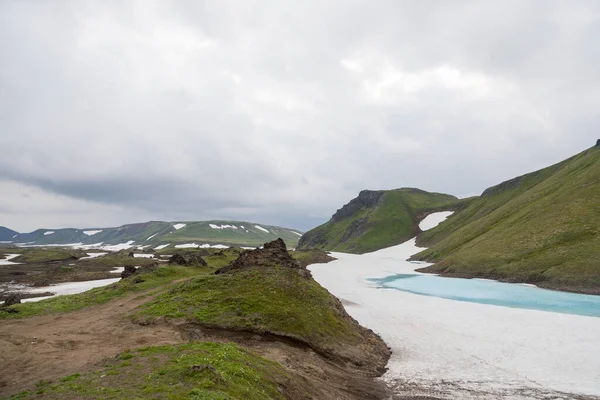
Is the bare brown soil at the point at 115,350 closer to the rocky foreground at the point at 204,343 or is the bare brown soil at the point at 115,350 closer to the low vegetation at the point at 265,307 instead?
the rocky foreground at the point at 204,343

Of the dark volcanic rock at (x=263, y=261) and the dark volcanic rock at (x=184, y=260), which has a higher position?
the dark volcanic rock at (x=263, y=261)

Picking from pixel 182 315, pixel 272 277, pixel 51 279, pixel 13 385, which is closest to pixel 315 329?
pixel 272 277

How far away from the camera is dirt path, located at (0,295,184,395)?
1958 centimetres

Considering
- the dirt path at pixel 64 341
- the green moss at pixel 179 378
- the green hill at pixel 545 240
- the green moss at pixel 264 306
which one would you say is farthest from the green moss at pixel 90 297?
the green hill at pixel 545 240

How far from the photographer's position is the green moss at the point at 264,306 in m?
30.0

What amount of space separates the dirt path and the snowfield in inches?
785

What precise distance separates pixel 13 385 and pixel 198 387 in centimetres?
1062

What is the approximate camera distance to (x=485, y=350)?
3253cm

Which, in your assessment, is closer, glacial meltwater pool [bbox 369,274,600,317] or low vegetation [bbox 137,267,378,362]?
low vegetation [bbox 137,267,378,362]

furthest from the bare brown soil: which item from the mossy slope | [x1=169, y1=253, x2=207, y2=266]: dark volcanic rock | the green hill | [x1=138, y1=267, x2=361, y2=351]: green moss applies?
the green hill

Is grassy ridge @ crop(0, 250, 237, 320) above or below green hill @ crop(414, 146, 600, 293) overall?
below

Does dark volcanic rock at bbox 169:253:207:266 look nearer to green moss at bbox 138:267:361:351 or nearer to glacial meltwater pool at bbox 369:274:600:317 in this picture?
green moss at bbox 138:267:361:351

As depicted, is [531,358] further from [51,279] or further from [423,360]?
[51,279]

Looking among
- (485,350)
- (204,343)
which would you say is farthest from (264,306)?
(485,350)
